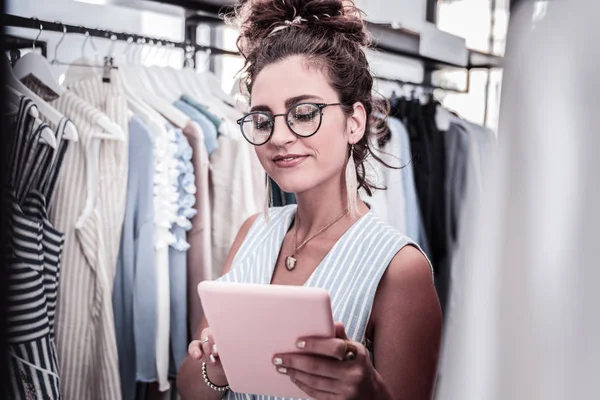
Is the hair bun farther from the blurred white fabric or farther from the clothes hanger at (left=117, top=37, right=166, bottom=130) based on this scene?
the blurred white fabric

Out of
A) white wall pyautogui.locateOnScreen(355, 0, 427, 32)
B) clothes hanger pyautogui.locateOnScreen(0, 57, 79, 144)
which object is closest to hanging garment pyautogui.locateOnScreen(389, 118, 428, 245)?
white wall pyautogui.locateOnScreen(355, 0, 427, 32)

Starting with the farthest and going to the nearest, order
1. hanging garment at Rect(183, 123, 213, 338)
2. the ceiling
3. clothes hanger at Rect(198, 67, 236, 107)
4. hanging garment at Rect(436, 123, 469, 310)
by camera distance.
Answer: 1. hanging garment at Rect(436, 123, 469, 310)
2. clothes hanger at Rect(198, 67, 236, 107)
3. hanging garment at Rect(183, 123, 213, 338)
4. the ceiling

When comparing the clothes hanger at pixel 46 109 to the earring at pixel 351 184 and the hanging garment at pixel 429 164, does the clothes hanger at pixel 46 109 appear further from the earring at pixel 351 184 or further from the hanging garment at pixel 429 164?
the hanging garment at pixel 429 164

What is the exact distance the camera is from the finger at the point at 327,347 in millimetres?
910

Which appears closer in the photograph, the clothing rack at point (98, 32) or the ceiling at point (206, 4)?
the clothing rack at point (98, 32)

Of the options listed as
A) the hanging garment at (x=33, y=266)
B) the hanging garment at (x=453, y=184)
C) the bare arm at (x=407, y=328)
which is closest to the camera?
the bare arm at (x=407, y=328)

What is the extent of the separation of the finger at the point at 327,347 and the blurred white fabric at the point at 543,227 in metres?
0.41

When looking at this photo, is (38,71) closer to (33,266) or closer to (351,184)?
(33,266)

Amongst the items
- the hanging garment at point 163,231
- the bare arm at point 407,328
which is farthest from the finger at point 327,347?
the hanging garment at point 163,231

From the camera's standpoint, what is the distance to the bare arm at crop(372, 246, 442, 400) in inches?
42.5

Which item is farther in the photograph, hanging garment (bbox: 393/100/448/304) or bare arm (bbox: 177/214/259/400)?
hanging garment (bbox: 393/100/448/304)

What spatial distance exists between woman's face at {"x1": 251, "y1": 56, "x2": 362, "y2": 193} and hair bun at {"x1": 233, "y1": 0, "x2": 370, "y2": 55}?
9 cm

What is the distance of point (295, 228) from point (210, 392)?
0.36m

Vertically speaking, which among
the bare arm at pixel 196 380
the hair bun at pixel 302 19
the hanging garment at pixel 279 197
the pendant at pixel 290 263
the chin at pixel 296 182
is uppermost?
the hair bun at pixel 302 19
